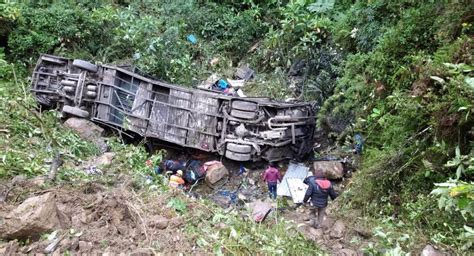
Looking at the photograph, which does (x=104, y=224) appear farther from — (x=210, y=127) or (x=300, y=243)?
(x=210, y=127)

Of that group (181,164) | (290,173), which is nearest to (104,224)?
(181,164)

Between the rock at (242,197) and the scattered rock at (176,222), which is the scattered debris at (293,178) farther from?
the scattered rock at (176,222)

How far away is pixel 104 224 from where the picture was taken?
13.0 ft

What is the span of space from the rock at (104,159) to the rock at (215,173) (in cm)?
199

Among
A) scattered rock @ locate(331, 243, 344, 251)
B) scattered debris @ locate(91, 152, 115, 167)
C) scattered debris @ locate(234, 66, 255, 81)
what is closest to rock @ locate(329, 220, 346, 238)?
scattered rock @ locate(331, 243, 344, 251)

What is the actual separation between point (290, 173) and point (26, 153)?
478cm

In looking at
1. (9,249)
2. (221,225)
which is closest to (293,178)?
(221,225)

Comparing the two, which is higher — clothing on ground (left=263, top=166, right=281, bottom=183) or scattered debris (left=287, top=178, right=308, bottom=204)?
clothing on ground (left=263, top=166, right=281, bottom=183)

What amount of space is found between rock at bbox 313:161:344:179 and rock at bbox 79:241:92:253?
503cm

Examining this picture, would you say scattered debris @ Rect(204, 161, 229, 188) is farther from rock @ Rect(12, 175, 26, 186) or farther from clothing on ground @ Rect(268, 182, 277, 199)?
rock @ Rect(12, 175, 26, 186)

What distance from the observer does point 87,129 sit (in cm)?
780

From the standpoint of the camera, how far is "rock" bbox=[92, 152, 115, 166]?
6.14 m

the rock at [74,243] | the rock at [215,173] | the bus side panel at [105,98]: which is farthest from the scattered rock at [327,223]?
the bus side panel at [105,98]

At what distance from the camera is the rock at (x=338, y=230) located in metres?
5.27
